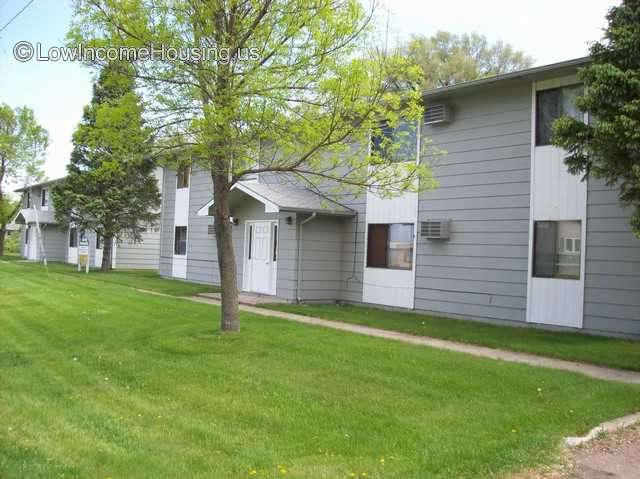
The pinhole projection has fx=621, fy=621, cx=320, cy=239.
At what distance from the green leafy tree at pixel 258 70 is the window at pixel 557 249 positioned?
14.4 feet

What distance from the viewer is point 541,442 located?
4988 millimetres

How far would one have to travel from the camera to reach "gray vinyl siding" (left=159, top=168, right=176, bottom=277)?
22875 millimetres

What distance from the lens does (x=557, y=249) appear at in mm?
11211

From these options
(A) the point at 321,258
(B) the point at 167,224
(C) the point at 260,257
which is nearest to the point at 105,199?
(B) the point at 167,224

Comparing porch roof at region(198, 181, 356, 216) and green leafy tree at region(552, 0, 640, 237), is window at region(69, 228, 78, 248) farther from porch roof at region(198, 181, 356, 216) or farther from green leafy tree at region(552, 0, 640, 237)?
green leafy tree at region(552, 0, 640, 237)

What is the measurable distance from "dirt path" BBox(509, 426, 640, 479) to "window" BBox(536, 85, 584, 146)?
713cm

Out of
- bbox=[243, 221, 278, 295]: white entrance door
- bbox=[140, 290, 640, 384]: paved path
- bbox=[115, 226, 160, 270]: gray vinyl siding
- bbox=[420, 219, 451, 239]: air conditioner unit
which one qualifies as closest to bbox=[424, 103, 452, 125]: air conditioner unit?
bbox=[420, 219, 451, 239]: air conditioner unit

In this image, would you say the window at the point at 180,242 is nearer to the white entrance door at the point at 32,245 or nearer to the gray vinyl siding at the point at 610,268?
the gray vinyl siding at the point at 610,268

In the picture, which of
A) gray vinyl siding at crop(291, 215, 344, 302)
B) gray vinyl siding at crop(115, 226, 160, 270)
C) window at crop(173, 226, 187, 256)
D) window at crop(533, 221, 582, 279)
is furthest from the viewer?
gray vinyl siding at crop(115, 226, 160, 270)

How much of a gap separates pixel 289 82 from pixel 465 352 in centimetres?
444

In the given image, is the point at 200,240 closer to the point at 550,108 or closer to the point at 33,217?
the point at 550,108

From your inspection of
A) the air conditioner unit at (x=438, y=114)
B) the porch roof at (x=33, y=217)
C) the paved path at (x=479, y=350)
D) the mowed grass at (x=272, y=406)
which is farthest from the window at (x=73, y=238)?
the air conditioner unit at (x=438, y=114)

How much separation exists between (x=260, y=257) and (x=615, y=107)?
10983mm

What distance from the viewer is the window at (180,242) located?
2206cm
